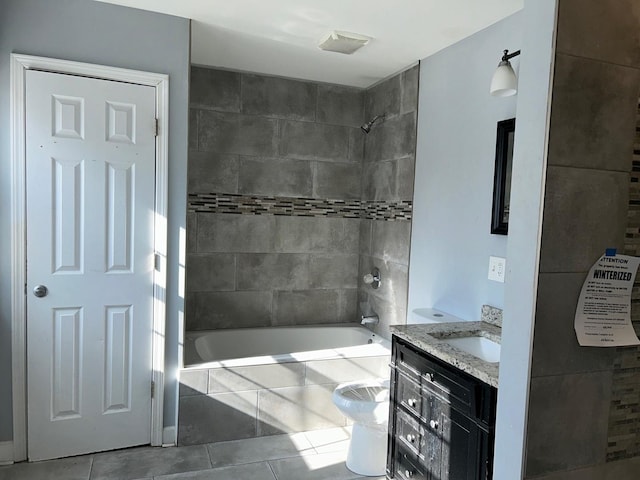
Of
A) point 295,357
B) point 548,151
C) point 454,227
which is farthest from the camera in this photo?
point 295,357

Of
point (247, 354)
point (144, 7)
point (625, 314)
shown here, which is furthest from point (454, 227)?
point (144, 7)

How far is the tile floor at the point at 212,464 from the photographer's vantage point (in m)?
2.51

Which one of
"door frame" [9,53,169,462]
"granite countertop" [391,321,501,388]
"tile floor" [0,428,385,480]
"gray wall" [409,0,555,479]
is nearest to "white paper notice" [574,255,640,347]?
"gray wall" [409,0,555,479]

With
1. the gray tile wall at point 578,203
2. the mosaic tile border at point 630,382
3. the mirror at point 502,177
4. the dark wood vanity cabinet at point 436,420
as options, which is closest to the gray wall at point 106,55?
the dark wood vanity cabinet at point 436,420

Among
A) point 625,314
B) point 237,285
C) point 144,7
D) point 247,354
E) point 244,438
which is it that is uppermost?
point 144,7

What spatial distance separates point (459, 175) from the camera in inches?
112

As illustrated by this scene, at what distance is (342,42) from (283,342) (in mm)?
2310

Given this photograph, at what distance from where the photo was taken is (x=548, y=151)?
3.73 ft

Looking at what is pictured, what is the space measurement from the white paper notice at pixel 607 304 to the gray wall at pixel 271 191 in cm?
289

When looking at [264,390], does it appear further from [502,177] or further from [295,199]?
[502,177]

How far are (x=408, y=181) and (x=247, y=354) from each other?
6.01 ft

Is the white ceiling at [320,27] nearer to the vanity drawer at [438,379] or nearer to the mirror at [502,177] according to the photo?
the mirror at [502,177]

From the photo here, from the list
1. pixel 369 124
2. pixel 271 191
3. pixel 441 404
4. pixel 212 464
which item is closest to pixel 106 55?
pixel 271 191

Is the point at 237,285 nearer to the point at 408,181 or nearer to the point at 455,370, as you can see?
the point at 408,181
